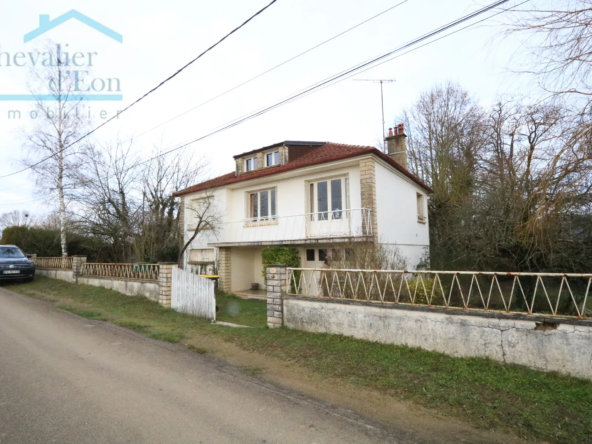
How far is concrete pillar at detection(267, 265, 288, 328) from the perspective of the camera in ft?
22.5

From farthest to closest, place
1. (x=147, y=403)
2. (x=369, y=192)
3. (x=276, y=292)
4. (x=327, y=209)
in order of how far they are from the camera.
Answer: (x=327, y=209)
(x=369, y=192)
(x=276, y=292)
(x=147, y=403)

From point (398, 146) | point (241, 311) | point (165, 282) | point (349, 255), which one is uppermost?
point (398, 146)

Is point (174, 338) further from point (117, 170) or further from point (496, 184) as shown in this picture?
point (117, 170)

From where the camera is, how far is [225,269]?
13.9 meters

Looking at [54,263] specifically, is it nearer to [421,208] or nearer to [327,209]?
[327,209]

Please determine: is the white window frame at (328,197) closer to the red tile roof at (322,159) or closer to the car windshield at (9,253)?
the red tile roof at (322,159)

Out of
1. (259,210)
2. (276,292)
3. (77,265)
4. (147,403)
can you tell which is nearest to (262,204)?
(259,210)

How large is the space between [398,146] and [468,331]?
11727 mm

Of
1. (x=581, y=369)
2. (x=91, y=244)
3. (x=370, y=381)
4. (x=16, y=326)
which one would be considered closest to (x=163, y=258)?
(x=91, y=244)

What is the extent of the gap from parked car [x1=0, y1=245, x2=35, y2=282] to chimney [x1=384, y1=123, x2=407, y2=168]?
16621 millimetres

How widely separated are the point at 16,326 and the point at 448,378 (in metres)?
8.63

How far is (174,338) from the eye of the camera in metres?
6.52

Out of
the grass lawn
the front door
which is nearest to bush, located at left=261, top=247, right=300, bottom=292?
the front door

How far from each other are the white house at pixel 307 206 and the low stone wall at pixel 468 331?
399cm
